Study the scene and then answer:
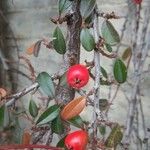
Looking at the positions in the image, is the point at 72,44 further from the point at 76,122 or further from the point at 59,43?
the point at 76,122

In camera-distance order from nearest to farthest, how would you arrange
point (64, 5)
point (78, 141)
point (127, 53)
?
point (78, 141) < point (64, 5) < point (127, 53)

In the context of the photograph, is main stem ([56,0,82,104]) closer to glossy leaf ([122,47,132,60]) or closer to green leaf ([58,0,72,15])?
green leaf ([58,0,72,15])

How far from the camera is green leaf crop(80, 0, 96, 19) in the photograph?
670mm

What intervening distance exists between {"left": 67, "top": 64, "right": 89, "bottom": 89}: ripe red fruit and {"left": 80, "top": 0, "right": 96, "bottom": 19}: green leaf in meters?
0.10

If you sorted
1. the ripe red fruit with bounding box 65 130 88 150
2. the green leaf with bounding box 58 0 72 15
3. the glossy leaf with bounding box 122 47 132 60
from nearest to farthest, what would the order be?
the ripe red fruit with bounding box 65 130 88 150 < the green leaf with bounding box 58 0 72 15 < the glossy leaf with bounding box 122 47 132 60

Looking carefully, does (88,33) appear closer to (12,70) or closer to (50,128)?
(50,128)

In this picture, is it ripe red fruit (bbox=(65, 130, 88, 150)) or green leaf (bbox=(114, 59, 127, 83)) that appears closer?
ripe red fruit (bbox=(65, 130, 88, 150))

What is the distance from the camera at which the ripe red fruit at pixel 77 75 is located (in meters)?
0.64

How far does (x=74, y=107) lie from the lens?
65cm

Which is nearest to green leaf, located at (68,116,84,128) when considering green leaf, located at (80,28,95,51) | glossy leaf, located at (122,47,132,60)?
green leaf, located at (80,28,95,51)

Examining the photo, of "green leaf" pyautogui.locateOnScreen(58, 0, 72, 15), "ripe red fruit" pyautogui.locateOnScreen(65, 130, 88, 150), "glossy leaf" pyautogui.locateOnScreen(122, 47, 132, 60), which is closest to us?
"ripe red fruit" pyautogui.locateOnScreen(65, 130, 88, 150)

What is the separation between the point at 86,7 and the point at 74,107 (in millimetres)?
177

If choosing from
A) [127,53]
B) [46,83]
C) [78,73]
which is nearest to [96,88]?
[78,73]

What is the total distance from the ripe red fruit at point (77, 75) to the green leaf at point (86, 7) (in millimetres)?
96
